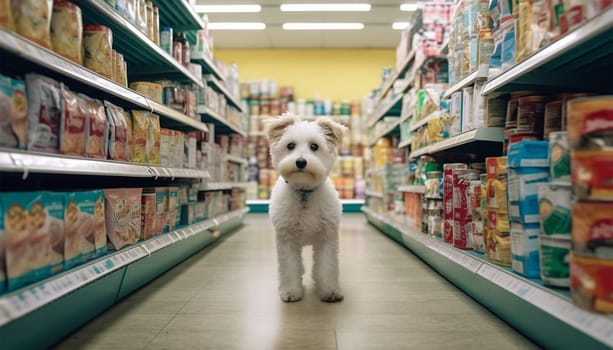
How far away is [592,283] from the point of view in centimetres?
111

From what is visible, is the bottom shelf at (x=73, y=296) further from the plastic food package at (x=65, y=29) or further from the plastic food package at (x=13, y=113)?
the plastic food package at (x=65, y=29)

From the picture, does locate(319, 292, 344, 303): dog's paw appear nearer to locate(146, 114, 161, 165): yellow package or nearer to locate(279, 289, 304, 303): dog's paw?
locate(279, 289, 304, 303): dog's paw

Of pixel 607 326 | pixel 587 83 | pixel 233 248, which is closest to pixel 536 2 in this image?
pixel 587 83

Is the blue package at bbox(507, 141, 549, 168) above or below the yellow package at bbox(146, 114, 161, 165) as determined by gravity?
below

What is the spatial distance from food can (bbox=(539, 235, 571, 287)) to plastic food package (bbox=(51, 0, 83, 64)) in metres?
1.99

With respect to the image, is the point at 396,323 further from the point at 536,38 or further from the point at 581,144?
the point at 536,38

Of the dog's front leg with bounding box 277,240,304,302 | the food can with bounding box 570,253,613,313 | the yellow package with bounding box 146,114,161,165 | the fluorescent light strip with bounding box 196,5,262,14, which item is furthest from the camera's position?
the fluorescent light strip with bounding box 196,5,262,14

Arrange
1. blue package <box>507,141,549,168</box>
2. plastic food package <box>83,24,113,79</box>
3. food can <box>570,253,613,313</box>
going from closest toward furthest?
food can <box>570,253,613,313</box> → blue package <box>507,141,549,168</box> → plastic food package <box>83,24,113,79</box>

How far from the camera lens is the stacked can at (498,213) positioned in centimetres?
172

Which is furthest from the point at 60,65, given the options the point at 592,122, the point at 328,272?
the point at 592,122

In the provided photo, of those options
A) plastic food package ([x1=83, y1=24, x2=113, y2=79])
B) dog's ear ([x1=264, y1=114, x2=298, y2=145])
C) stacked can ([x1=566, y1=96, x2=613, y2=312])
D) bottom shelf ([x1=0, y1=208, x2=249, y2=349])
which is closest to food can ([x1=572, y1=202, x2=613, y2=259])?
stacked can ([x1=566, y1=96, x2=613, y2=312])

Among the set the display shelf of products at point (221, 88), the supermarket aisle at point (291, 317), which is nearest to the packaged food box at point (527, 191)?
the supermarket aisle at point (291, 317)

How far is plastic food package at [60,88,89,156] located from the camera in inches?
59.7

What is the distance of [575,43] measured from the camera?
3.88 ft
